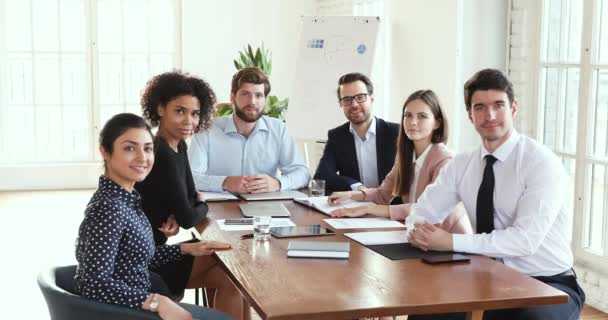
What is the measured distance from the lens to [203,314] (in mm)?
2496

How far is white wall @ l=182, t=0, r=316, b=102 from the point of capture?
9070 mm

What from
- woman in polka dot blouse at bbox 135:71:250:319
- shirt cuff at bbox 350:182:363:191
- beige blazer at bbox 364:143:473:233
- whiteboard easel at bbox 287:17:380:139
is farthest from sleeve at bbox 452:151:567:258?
whiteboard easel at bbox 287:17:380:139

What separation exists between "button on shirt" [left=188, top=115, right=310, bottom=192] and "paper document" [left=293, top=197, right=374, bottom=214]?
1.45ft

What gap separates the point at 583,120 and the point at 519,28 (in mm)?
872

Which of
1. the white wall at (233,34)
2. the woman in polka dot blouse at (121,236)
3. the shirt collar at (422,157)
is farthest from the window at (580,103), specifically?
the white wall at (233,34)

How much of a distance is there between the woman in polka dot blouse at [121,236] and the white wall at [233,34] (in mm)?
6649

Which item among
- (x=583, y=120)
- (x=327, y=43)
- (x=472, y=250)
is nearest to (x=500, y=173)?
(x=472, y=250)

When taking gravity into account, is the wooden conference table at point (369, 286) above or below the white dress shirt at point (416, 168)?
below

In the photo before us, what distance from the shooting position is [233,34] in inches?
362

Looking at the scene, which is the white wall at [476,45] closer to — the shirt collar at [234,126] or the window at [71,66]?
the shirt collar at [234,126]

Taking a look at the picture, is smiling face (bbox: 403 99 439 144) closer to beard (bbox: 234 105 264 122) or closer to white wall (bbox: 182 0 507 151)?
beard (bbox: 234 105 264 122)

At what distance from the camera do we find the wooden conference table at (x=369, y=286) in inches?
78.2

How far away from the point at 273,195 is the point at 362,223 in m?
0.79

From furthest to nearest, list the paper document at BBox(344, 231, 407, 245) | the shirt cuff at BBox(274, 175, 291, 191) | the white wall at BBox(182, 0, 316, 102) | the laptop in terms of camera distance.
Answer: the white wall at BBox(182, 0, 316, 102), the shirt cuff at BBox(274, 175, 291, 191), the laptop, the paper document at BBox(344, 231, 407, 245)
